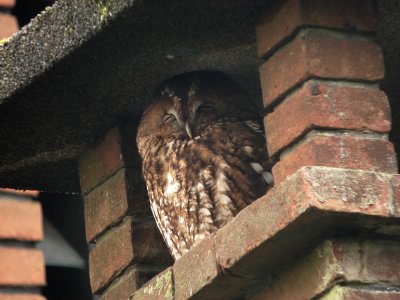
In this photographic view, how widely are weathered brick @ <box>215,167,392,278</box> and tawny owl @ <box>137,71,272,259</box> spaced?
54 cm

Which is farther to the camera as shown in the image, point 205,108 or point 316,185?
point 205,108

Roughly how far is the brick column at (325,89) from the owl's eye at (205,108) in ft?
2.08

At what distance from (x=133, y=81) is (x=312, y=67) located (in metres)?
0.63

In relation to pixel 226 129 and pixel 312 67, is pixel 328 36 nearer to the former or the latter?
pixel 312 67

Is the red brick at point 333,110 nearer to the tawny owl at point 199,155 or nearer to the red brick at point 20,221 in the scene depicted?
the tawny owl at point 199,155

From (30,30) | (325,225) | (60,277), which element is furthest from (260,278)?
(60,277)

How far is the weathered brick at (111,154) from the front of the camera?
4.57 m

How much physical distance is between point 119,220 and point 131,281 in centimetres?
20

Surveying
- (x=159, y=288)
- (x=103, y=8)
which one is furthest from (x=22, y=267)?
(x=103, y=8)

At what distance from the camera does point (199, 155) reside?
438cm

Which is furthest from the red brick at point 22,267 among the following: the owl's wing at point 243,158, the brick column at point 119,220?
the owl's wing at point 243,158

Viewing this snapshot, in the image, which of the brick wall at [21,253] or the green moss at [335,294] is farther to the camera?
the brick wall at [21,253]

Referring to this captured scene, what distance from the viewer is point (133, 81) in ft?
14.1

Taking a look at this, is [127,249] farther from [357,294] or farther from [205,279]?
[357,294]
